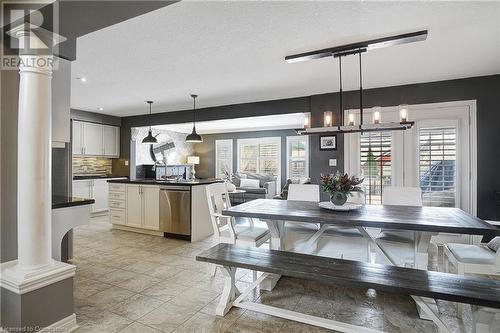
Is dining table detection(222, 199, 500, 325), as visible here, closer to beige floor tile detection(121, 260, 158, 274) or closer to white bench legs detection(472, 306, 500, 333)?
white bench legs detection(472, 306, 500, 333)

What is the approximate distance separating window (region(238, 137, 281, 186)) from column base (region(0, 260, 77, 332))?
729cm

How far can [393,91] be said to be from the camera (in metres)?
4.11

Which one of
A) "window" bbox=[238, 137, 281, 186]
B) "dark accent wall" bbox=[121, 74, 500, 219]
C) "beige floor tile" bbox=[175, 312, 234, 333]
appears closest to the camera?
"beige floor tile" bbox=[175, 312, 234, 333]

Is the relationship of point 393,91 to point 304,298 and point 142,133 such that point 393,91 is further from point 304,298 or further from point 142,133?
point 142,133

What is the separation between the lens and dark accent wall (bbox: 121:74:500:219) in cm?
366

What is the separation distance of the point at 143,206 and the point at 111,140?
2988 millimetres

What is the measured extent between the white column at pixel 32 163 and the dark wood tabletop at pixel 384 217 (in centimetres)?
155

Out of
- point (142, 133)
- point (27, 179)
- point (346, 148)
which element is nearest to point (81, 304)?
point (27, 179)

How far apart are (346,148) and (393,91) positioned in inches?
44.4

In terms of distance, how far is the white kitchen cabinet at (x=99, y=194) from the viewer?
20.2ft

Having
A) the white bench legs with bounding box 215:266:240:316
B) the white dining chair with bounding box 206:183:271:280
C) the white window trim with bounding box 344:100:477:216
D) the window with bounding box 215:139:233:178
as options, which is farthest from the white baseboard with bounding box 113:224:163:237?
the window with bounding box 215:139:233:178

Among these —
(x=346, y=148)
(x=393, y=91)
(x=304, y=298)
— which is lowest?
(x=304, y=298)

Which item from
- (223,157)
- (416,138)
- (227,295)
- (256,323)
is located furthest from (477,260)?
(223,157)

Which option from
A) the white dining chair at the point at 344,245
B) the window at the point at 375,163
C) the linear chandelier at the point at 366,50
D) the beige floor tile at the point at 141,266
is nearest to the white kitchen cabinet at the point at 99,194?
the beige floor tile at the point at 141,266
